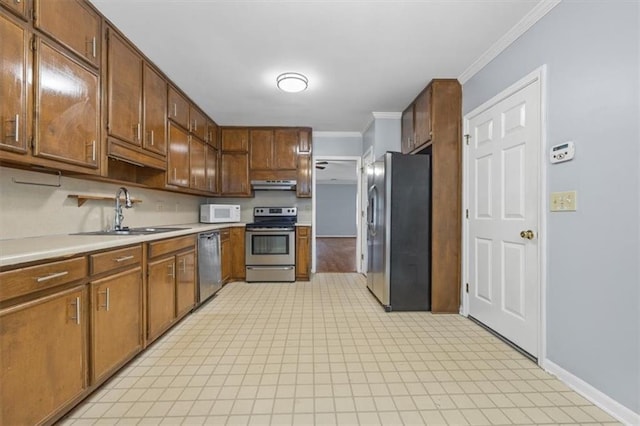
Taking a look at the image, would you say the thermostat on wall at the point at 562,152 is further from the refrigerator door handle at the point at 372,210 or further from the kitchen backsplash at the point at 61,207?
the kitchen backsplash at the point at 61,207

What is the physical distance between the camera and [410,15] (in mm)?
1972

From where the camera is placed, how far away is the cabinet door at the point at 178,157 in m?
3.02

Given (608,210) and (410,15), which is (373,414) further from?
(410,15)

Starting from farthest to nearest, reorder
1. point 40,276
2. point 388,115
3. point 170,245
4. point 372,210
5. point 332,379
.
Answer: point 388,115
point 372,210
point 170,245
point 332,379
point 40,276

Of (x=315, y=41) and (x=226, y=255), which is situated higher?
(x=315, y=41)

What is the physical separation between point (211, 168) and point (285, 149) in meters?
1.17

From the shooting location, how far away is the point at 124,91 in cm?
222

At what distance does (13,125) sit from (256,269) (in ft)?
10.4

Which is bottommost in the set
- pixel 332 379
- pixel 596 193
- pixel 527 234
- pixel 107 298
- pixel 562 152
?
pixel 332 379

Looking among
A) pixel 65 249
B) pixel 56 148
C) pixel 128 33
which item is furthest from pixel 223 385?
pixel 128 33

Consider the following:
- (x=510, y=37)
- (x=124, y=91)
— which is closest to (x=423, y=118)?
(x=510, y=37)

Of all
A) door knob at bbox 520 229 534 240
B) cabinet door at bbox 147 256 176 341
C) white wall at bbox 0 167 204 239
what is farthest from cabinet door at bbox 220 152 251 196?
door knob at bbox 520 229 534 240

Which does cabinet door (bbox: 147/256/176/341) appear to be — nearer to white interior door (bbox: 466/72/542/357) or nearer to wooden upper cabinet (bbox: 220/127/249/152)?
wooden upper cabinet (bbox: 220/127/249/152)

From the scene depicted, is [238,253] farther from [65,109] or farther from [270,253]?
[65,109]
